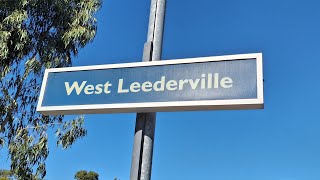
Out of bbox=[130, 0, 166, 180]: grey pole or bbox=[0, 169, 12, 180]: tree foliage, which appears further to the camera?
bbox=[0, 169, 12, 180]: tree foliage

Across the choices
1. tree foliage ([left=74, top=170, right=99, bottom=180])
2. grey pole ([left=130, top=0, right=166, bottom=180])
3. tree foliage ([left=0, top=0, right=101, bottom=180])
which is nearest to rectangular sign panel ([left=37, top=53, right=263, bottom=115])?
grey pole ([left=130, top=0, right=166, bottom=180])

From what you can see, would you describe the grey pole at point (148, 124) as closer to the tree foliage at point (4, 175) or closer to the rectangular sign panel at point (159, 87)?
the rectangular sign panel at point (159, 87)

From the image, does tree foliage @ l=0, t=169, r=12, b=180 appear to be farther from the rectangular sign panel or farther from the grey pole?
the grey pole

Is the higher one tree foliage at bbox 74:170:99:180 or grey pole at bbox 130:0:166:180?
tree foliage at bbox 74:170:99:180

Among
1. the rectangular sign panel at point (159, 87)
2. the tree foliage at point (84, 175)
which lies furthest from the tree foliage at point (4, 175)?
the rectangular sign panel at point (159, 87)

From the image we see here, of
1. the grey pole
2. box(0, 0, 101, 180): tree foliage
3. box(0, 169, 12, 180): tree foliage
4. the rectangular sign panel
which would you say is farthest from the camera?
box(0, 169, 12, 180): tree foliage

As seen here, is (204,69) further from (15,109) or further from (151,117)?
(15,109)

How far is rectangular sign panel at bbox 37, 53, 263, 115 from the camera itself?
159cm

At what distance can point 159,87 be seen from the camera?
1.68 meters

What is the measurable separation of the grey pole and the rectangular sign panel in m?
0.05

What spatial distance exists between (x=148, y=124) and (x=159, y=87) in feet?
0.56

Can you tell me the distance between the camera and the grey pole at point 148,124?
1.48 m

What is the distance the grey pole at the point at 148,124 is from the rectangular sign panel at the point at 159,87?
5cm

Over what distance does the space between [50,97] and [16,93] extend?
756 cm
